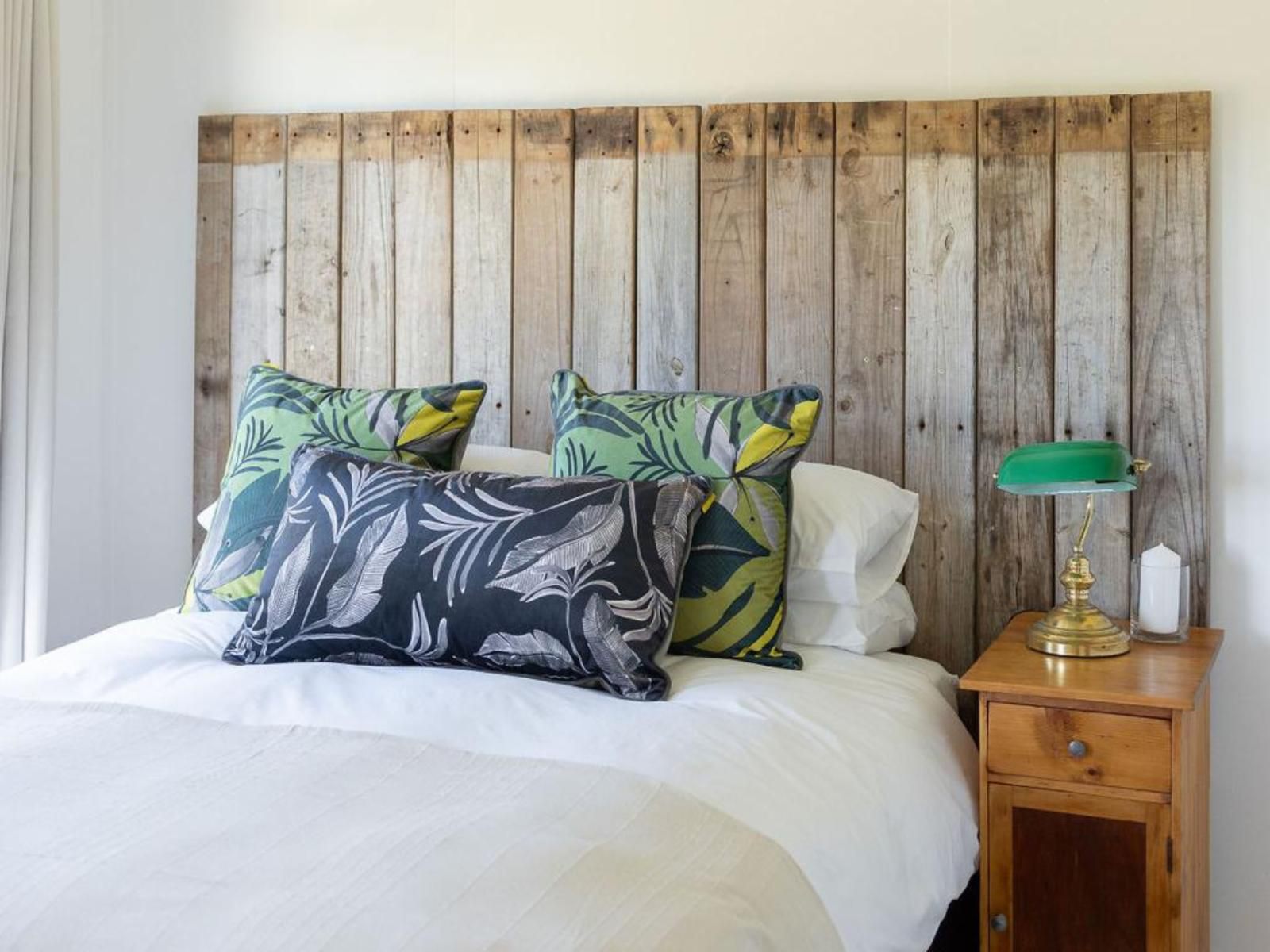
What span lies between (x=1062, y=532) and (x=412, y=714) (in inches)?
50.8

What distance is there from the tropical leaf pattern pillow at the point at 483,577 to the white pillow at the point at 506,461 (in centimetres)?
39

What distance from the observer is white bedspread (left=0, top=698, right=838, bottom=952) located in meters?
0.99

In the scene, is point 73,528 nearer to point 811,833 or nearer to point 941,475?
point 941,475

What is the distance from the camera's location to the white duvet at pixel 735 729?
141 centimetres

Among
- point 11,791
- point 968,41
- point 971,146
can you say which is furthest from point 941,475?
point 11,791

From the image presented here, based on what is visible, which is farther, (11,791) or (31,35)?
(31,35)

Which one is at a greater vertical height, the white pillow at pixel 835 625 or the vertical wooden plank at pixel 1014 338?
the vertical wooden plank at pixel 1014 338

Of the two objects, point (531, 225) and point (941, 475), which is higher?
point (531, 225)

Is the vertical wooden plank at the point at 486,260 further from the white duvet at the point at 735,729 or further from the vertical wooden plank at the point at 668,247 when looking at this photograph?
the white duvet at the point at 735,729

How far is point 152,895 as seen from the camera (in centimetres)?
102

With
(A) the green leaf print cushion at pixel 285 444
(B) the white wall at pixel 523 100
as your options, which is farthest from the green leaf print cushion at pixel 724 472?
(B) the white wall at pixel 523 100

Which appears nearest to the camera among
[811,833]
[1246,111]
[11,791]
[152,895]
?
[152,895]

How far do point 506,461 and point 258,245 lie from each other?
834 millimetres

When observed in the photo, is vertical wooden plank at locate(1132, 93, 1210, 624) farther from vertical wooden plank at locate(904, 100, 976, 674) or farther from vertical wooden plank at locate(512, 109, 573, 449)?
vertical wooden plank at locate(512, 109, 573, 449)
